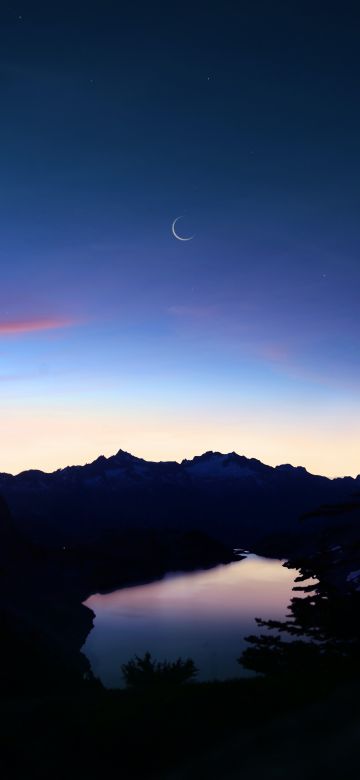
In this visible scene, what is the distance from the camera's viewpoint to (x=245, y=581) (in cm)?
19838

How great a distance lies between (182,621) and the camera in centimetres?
12581

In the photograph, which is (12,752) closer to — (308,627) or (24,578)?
(308,627)

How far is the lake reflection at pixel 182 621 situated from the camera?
87.9 meters

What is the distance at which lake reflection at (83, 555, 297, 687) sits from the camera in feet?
288

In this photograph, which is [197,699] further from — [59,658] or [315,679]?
[59,658]

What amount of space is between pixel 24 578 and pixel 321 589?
11572 centimetres

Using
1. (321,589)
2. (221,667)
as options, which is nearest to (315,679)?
(321,589)

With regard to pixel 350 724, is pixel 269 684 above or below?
above

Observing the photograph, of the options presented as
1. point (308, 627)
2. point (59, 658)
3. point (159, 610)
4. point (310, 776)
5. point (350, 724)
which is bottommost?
point (310, 776)

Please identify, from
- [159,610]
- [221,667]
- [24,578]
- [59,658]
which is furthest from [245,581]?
[59,658]

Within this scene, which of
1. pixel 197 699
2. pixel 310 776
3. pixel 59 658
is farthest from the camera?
pixel 59 658

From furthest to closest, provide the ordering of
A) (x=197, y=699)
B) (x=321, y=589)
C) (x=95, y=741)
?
(x=321, y=589) < (x=197, y=699) < (x=95, y=741)

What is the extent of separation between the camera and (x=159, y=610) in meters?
A: 140

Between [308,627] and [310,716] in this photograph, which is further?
[308,627]
